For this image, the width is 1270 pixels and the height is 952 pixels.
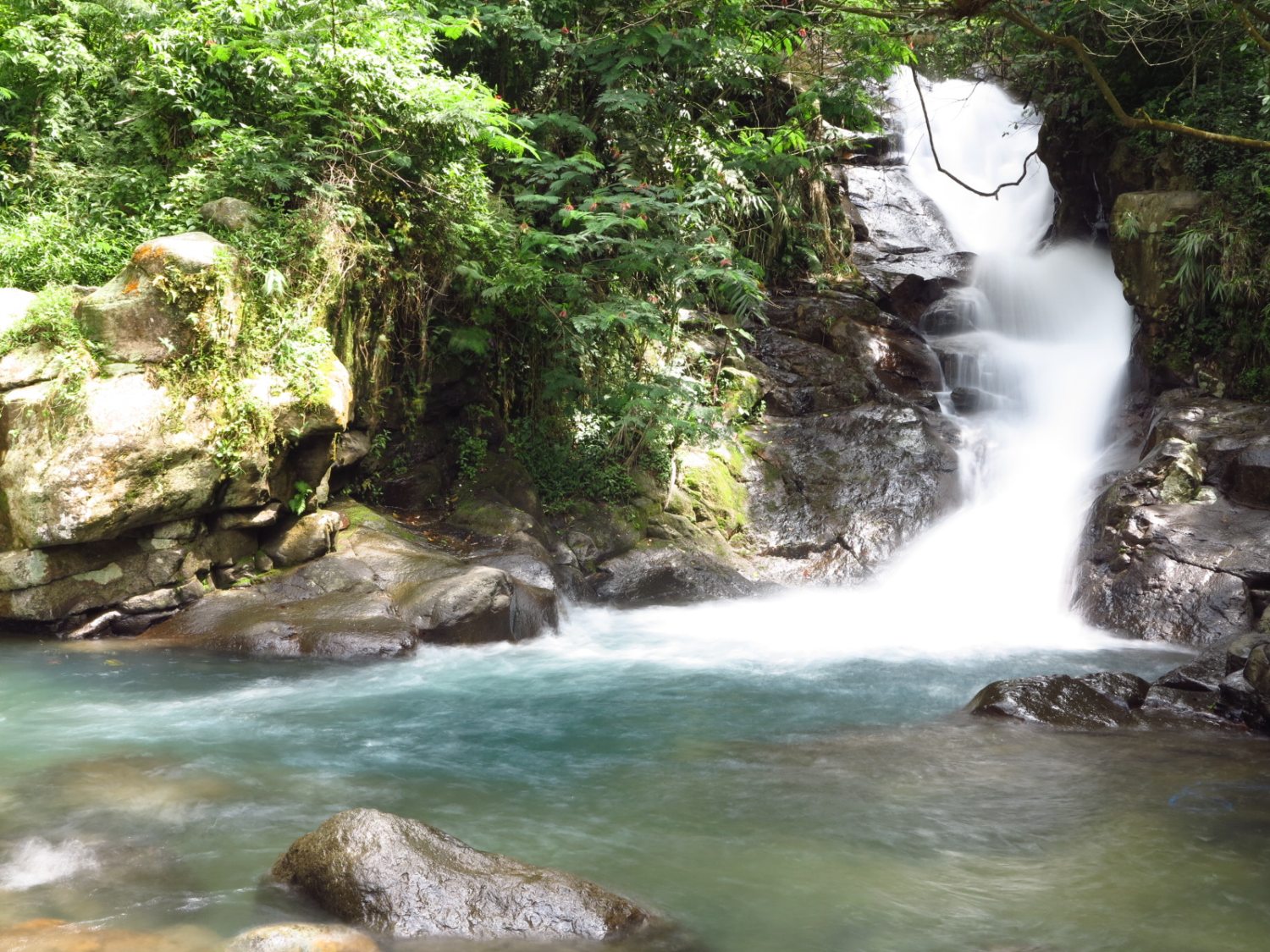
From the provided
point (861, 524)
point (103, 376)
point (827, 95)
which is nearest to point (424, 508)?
point (103, 376)

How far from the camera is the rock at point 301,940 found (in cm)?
321

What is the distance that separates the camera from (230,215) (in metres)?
8.94

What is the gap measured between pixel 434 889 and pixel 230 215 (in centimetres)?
723

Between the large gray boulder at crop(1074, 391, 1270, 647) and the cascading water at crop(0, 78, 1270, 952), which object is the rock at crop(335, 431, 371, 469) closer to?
the cascading water at crop(0, 78, 1270, 952)

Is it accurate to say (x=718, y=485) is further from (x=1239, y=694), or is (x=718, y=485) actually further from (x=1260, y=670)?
(x=1260, y=670)

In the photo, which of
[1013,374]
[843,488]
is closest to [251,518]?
[843,488]

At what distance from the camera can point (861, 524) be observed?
11398 mm

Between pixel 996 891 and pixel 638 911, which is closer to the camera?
pixel 638 911

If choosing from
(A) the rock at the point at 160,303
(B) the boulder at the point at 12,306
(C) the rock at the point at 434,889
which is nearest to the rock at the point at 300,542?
(A) the rock at the point at 160,303

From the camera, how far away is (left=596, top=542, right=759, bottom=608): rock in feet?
33.6

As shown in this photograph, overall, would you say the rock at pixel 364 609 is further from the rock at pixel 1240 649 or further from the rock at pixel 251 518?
the rock at pixel 1240 649

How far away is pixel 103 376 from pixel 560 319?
448cm

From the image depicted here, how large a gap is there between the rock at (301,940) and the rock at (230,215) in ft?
23.4

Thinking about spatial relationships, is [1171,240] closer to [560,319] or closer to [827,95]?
[827,95]
